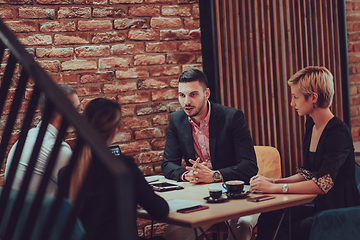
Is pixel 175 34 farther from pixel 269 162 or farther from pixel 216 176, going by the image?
pixel 216 176

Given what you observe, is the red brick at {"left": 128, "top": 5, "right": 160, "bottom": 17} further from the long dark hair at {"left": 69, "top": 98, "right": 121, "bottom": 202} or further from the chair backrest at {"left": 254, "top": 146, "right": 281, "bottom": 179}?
the long dark hair at {"left": 69, "top": 98, "right": 121, "bottom": 202}

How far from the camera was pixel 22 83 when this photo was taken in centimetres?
81

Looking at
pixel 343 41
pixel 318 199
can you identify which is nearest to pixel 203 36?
pixel 343 41

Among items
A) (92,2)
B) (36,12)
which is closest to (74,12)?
(92,2)

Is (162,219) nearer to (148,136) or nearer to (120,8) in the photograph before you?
(148,136)

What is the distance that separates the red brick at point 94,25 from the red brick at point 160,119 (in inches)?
31.1

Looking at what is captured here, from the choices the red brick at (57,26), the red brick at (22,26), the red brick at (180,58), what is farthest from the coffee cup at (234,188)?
the red brick at (22,26)

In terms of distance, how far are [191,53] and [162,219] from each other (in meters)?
1.90

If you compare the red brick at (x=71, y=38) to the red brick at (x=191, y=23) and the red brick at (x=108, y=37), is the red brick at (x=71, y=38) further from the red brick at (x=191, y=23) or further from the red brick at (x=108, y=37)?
the red brick at (x=191, y=23)

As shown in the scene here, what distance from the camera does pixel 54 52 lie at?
2873mm

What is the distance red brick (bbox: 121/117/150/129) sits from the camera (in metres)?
3.07

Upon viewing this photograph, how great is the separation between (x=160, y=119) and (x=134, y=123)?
0.22 m

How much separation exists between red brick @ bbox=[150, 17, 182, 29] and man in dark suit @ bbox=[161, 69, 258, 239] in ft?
1.97

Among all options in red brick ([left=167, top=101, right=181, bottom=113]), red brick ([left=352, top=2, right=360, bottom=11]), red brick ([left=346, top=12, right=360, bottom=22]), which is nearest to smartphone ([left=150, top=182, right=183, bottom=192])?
red brick ([left=167, top=101, right=181, bottom=113])
